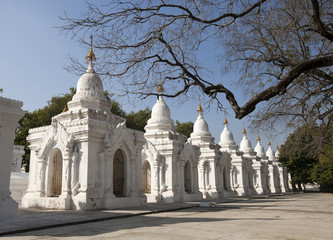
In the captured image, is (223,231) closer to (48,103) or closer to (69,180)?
(69,180)

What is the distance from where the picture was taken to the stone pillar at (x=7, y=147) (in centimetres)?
1001

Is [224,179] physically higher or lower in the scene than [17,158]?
lower

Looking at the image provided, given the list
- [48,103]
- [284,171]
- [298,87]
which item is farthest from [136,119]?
[298,87]

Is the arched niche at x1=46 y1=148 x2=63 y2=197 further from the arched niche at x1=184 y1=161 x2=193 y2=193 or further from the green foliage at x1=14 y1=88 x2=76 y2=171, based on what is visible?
the green foliage at x1=14 y1=88 x2=76 y2=171

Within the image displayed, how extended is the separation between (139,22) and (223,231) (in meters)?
A: 5.28

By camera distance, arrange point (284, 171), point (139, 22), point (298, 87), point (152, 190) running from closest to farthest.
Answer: point (139, 22)
point (298, 87)
point (152, 190)
point (284, 171)

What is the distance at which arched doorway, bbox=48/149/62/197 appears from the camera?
15.5 m

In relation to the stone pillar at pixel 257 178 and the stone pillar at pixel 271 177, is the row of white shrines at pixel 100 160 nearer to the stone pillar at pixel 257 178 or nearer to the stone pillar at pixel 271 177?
the stone pillar at pixel 257 178

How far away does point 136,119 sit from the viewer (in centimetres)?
4284

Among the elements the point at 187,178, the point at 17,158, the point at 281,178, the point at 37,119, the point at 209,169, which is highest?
the point at 37,119

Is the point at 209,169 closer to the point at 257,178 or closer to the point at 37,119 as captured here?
the point at 257,178

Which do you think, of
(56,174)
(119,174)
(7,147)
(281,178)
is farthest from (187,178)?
(281,178)

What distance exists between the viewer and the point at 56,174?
51.8 feet

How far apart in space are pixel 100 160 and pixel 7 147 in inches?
193
